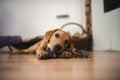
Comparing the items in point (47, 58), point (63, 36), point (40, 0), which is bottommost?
point (47, 58)

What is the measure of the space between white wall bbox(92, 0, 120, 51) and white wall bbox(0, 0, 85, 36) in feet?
0.99

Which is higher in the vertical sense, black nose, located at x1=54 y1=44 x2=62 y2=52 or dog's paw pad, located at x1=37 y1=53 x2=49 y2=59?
black nose, located at x1=54 y1=44 x2=62 y2=52

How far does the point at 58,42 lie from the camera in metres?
2.27

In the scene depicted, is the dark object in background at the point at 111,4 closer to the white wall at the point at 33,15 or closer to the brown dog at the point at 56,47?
the brown dog at the point at 56,47

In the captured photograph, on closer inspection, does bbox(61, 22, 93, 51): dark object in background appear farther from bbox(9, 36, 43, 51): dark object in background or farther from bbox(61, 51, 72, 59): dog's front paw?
bbox(61, 51, 72, 59): dog's front paw

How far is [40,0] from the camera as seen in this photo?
378 centimetres

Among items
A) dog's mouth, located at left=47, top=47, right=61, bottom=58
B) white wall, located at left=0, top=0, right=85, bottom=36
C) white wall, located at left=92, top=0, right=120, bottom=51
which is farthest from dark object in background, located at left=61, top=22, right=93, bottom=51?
dog's mouth, located at left=47, top=47, right=61, bottom=58

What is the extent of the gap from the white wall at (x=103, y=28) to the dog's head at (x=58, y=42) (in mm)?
1277

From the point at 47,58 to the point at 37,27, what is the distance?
1.68 metres

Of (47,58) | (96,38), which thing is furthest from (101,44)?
(47,58)

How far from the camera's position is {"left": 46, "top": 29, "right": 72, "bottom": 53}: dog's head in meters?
2.24

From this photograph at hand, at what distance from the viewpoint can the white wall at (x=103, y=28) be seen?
11.4ft

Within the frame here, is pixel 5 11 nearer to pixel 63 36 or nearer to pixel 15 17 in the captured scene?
pixel 15 17

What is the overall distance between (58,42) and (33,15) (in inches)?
63.8
